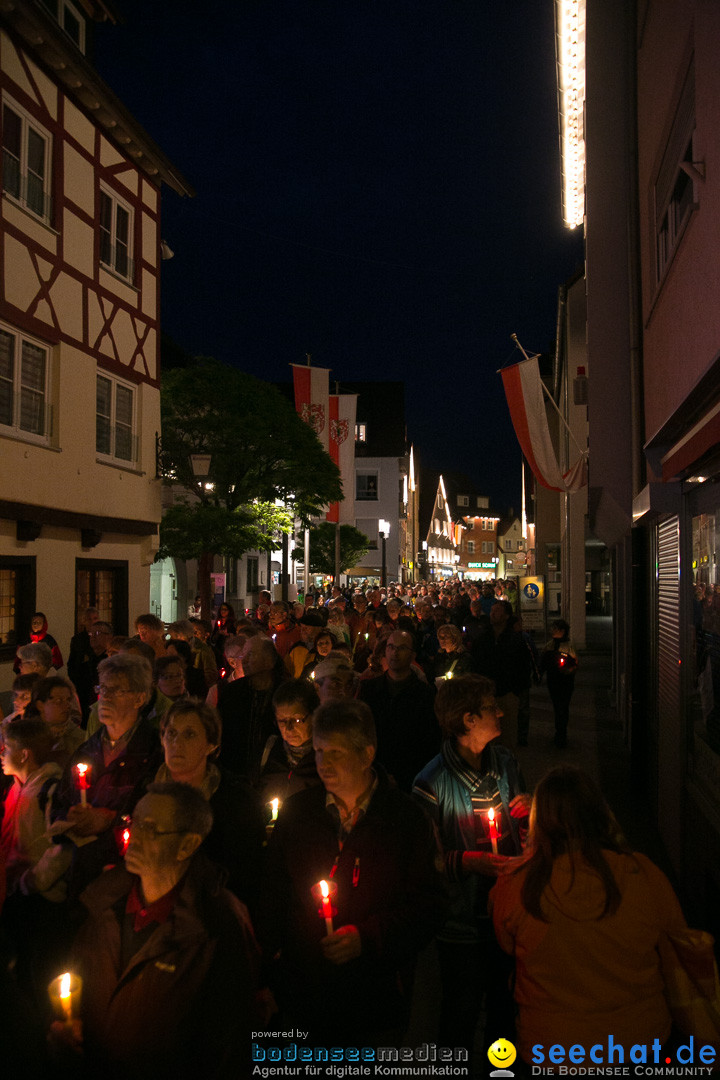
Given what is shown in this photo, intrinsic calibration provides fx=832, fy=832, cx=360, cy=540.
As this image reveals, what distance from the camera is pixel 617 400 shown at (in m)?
11.1

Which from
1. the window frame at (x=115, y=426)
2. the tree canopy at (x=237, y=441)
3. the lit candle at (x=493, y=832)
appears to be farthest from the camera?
the tree canopy at (x=237, y=441)

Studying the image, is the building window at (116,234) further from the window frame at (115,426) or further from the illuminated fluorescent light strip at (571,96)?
the illuminated fluorescent light strip at (571,96)

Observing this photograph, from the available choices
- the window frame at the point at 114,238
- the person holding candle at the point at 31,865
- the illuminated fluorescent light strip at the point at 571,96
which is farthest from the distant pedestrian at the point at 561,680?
the window frame at the point at 114,238

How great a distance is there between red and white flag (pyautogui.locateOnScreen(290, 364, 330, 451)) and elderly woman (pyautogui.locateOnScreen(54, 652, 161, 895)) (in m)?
23.1

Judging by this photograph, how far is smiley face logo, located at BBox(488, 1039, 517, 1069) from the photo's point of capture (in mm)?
3086

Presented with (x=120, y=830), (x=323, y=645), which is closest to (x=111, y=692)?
(x=120, y=830)

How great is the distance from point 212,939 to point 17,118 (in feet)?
51.8

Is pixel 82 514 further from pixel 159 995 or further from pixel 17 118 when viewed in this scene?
pixel 159 995

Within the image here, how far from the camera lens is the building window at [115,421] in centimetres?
1786

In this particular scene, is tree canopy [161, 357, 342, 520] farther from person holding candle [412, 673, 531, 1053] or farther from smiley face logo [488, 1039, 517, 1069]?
smiley face logo [488, 1039, 517, 1069]

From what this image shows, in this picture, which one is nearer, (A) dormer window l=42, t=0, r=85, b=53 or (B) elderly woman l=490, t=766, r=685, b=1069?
(B) elderly woman l=490, t=766, r=685, b=1069

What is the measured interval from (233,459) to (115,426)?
24.9 feet

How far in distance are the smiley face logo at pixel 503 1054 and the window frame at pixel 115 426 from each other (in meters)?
15.8

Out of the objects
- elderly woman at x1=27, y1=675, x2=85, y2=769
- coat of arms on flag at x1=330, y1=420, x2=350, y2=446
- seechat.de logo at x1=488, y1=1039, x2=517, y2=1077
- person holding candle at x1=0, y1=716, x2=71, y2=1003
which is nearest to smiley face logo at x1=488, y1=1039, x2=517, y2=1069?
seechat.de logo at x1=488, y1=1039, x2=517, y2=1077
